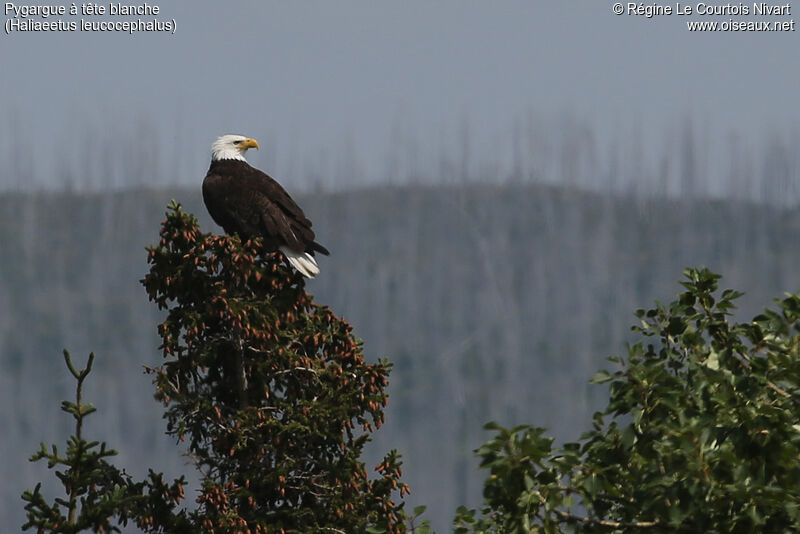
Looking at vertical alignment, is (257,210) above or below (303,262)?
above

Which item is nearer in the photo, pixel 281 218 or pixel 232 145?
pixel 281 218

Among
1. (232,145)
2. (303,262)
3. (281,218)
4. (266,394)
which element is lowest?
(266,394)

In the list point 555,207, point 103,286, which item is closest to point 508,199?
point 555,207

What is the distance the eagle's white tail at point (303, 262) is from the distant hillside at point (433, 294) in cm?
10768

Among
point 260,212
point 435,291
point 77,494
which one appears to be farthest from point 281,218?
point 435,291

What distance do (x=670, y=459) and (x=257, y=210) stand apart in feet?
20.2

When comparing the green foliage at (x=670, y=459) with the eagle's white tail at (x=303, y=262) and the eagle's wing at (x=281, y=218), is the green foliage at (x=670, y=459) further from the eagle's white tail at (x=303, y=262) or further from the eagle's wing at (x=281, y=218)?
the eagle's wing at (x=281, y=218)

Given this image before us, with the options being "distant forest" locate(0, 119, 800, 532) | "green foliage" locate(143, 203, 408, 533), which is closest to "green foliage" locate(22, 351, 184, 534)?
"green foliage" locate(143, 203, 408, 533)

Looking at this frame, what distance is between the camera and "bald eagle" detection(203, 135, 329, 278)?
485 inches

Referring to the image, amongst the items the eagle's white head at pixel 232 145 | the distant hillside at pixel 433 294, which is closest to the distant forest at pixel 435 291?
the distant hillside at pixel 433 294

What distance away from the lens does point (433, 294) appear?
146 m

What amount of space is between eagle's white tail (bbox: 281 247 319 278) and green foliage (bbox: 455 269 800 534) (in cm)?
366

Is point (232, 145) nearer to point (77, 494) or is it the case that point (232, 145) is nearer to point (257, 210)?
point (257, 210)

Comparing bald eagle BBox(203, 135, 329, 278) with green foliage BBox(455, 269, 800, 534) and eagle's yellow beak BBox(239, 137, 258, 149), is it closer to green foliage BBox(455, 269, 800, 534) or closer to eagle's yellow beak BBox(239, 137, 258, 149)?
eagle's yellow beak BBox(239, 137, 258, 149)
